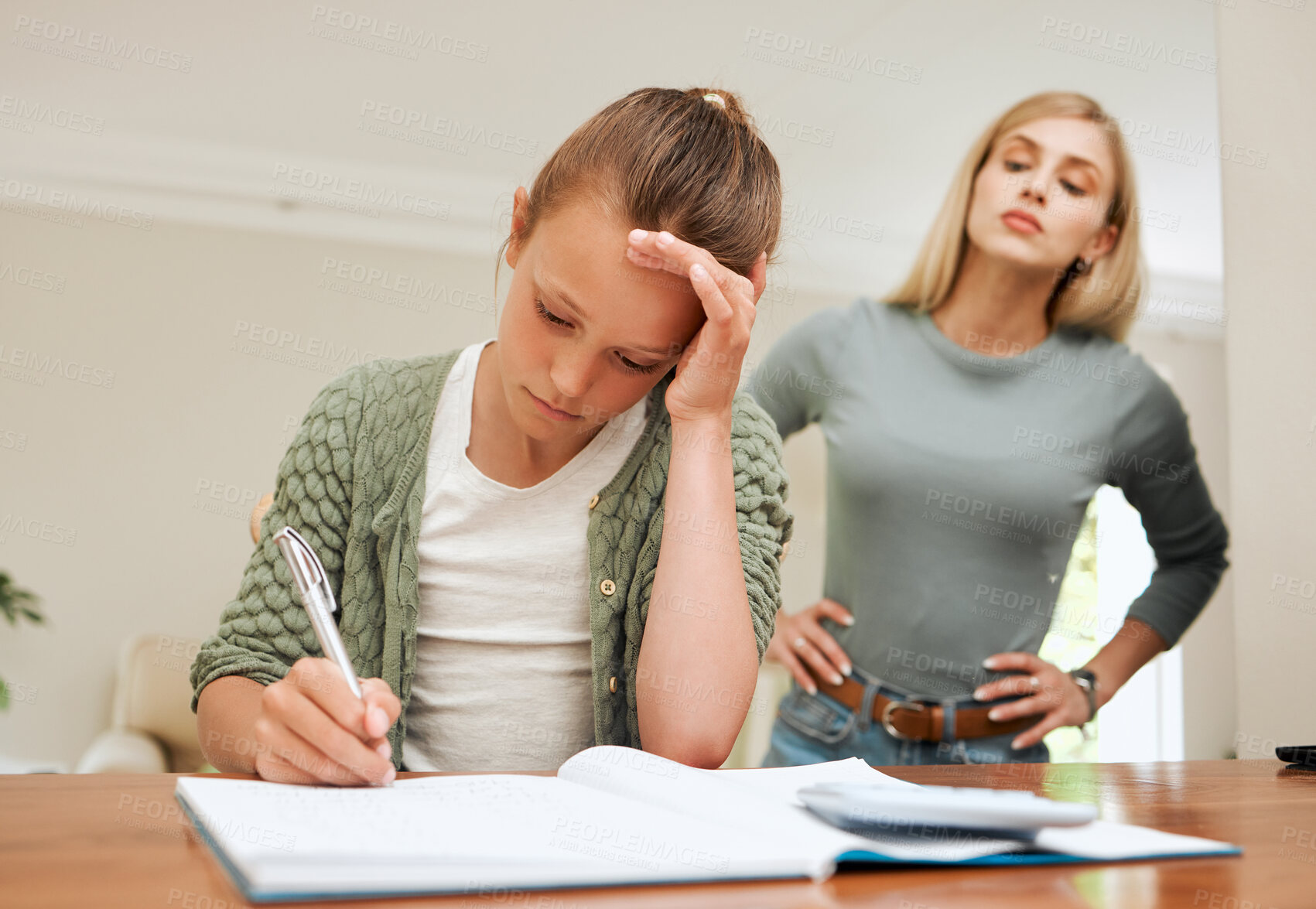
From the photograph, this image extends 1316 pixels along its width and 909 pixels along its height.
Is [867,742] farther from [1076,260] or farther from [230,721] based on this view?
[230,721]

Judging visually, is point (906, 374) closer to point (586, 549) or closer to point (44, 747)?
point (586, 549)

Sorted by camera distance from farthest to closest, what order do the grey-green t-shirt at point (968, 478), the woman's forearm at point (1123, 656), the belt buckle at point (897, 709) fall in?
1. the woman's forearm at point (1123, 656)
2. the grey-green t-shirt at point (968, 478)
3. the belt buckle at point (897, 709)

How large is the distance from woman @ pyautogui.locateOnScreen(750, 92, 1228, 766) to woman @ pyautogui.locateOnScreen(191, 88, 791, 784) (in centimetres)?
57

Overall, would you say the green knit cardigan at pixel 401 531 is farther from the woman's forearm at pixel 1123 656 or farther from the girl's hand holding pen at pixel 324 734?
the woman's forearm at pixel 1123 656

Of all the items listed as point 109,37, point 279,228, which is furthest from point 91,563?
point 109,37

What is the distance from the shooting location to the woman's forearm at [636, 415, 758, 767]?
861mm

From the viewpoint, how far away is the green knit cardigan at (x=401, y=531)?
0.93 metres

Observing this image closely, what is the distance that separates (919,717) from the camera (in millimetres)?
1426

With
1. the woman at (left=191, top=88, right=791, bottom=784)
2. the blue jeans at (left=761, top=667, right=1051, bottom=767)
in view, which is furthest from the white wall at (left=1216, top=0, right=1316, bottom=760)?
the woman at (left=191, top=88, right=791, bottom=784)

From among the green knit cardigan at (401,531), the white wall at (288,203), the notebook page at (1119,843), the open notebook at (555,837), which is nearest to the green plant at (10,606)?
the white wall at (288,203)

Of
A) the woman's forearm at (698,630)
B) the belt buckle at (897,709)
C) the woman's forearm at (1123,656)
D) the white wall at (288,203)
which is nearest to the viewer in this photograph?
the woman's forearm at (698,630)

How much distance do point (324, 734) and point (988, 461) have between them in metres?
1.21

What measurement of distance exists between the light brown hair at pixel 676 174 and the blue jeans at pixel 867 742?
778 mm

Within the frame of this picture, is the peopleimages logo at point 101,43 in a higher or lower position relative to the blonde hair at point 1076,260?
higher
